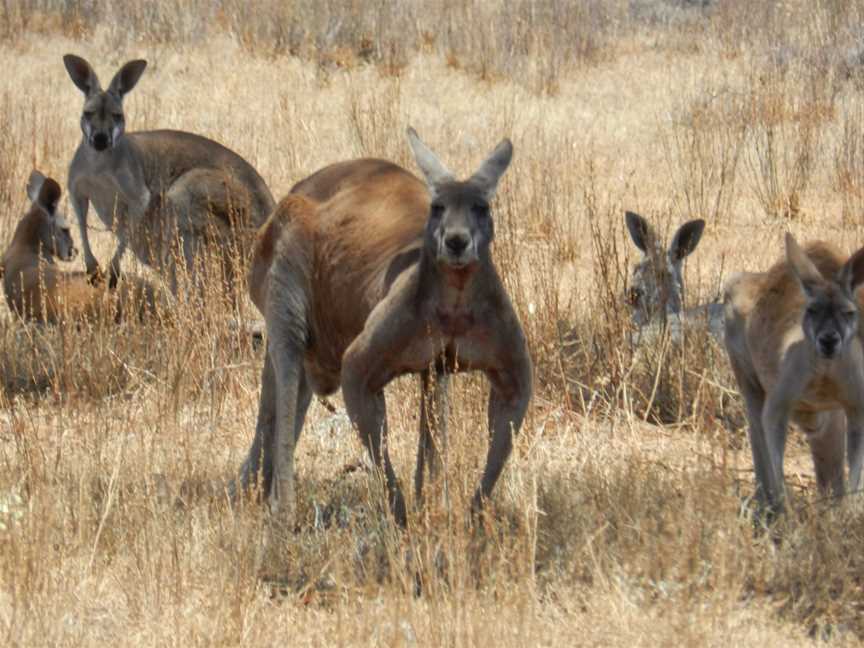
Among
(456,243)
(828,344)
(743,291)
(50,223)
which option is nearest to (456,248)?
(456,243)

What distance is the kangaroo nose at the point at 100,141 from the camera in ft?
33.2

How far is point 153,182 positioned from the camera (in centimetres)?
1066

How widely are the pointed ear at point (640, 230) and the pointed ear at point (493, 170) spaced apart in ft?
8.51

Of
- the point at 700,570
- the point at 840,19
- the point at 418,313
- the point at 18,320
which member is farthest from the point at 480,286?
the point at 840,19

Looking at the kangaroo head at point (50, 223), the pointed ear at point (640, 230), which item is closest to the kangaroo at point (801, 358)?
the pointed ear at point (640, 230)

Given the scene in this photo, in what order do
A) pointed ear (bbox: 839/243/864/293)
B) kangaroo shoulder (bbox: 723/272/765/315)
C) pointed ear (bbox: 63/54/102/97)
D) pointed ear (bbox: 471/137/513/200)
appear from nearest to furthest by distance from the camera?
pointed ear (bbox: 471/137/513/200) → pointed ear (bbox: 839/243/864/293) → kangaroo shoulder (bbox: 723/272/765/315) → pointed ear (bbox: 63/54/102/97)

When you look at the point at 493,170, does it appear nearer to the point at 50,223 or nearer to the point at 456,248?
the point at 456,248

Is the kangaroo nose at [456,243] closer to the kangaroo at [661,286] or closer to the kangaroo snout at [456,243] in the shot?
the kangaroo snout at [456,243]

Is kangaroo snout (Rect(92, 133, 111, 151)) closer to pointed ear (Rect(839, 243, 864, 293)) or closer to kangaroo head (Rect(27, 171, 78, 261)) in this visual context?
kangaroo head (Rect(27, 171, 78, 261))

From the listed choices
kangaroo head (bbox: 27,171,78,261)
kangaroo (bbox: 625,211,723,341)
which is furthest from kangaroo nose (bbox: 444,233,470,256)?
kangaroo head (bbox: 27,171,78,261)

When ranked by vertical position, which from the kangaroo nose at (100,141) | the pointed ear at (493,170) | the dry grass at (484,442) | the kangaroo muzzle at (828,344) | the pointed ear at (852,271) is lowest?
the dry grass at (484,442)

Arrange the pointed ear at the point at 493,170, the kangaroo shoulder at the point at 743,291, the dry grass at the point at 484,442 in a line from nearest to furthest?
the dry grass at the point at 484,442, the pointed ear at the point at 493,170, the kangaroo shoulder at the point at 743,291

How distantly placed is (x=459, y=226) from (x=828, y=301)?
146 cm

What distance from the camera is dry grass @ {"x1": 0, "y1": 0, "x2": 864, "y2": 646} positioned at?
4324 mm
